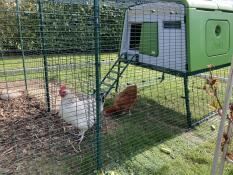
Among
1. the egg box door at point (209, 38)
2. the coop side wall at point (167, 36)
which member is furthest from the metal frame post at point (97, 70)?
the egg box door at point (209, 38)

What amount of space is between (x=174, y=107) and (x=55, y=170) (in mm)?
2616

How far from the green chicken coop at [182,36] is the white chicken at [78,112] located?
58.4 inches

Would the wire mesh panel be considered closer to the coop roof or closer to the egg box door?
the coop roof

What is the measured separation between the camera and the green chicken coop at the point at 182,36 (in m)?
4.09

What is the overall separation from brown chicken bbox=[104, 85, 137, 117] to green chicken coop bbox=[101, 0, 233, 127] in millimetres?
547

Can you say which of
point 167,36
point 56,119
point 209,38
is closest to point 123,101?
point 56,119

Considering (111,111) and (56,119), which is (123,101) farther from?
(56,119)

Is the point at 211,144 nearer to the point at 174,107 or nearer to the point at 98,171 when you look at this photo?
the point at 174,107

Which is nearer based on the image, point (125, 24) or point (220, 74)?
point (125, 24)

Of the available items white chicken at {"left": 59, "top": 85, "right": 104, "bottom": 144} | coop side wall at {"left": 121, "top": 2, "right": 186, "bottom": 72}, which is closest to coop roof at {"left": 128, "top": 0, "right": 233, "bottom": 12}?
coop side wall at {"left": 121, "top": 2, "right": 186, "bottom": 72}

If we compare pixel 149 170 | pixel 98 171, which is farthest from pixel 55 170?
pixel 149 170

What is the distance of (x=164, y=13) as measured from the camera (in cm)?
434

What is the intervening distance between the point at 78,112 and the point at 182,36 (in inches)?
70.8

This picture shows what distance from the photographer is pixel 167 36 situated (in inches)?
174
